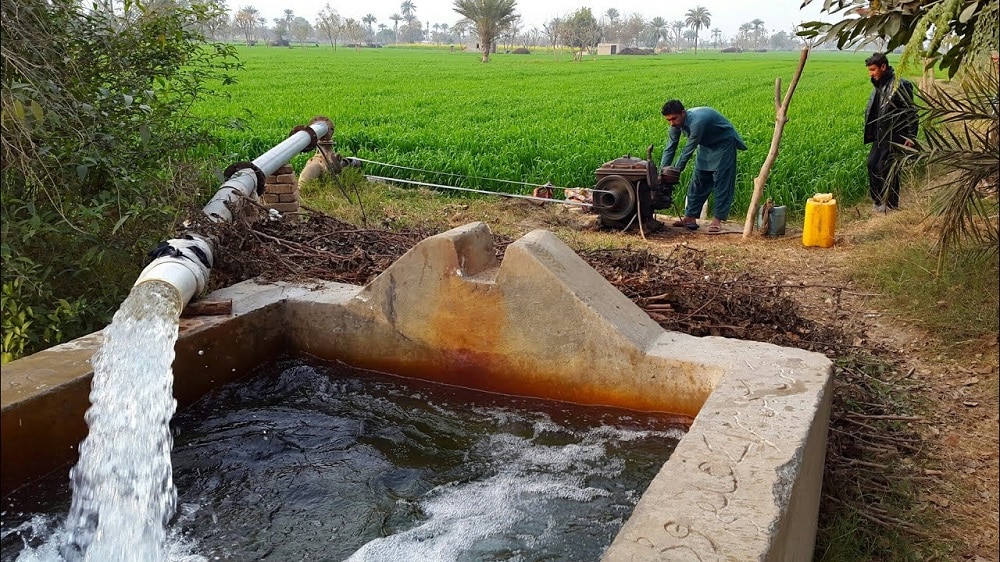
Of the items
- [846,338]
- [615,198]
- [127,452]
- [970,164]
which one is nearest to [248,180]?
[127,452]

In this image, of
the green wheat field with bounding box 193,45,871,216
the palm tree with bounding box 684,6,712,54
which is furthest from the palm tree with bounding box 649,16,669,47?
the green wheat field with bounding box 193,45,871,216

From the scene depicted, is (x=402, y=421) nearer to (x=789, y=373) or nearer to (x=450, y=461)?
(x=450, y=461)

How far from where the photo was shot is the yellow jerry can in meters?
8.13

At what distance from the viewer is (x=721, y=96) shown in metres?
25.0

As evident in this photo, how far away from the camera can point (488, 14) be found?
64562mm

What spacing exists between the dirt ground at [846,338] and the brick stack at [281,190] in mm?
313

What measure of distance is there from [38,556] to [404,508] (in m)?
1.34

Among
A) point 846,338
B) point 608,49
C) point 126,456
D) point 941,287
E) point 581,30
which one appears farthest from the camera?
point 608,49

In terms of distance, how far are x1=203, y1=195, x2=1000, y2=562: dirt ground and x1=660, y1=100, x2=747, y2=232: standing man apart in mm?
590

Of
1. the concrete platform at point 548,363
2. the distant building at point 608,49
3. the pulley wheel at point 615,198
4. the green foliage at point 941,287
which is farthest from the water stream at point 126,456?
the distant building at point 608,49

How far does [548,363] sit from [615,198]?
4984 millimetres

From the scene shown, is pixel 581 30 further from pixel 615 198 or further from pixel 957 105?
pixel 957 105

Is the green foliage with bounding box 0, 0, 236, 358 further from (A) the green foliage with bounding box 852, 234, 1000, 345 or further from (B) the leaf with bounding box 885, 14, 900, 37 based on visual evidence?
(B) the leaf with bounding box 885, 14, 900, 37

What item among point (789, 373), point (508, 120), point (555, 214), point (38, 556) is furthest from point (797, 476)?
point (508, 120)
